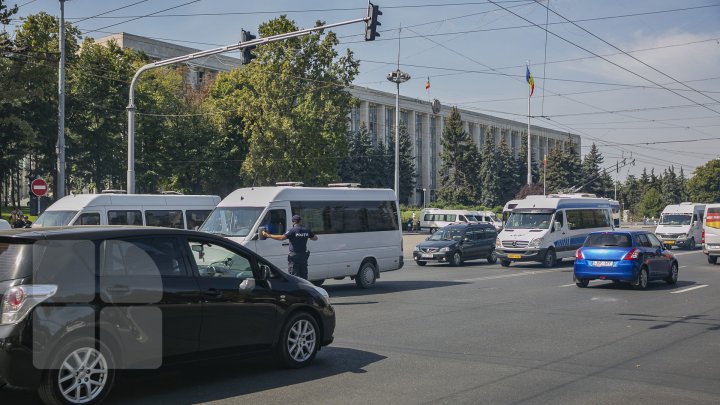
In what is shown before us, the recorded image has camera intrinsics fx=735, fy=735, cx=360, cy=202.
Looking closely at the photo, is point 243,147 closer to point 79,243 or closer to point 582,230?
point 582,230

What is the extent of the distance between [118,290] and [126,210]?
14.5 metres

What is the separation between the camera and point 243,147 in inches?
2125

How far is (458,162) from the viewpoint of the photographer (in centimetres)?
8975

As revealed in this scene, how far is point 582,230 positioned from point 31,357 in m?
26.1

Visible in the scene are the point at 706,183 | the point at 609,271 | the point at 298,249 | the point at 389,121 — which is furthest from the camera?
the point at 706,183

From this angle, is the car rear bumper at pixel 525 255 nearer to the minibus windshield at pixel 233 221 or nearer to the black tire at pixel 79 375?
the minibus windshield at pixel 233 221

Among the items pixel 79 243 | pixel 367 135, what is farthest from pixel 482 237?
pixel 367 135

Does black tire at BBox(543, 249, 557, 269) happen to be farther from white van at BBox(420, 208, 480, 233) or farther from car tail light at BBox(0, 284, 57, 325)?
white van at BBox(420, 208, 480, 233)

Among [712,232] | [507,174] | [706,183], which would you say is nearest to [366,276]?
[712,232]

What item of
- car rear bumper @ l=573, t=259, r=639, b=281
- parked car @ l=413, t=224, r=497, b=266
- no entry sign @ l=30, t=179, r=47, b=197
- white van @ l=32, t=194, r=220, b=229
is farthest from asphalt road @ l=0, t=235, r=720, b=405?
no entry sign @ l=30, t=179, r=47, b=197

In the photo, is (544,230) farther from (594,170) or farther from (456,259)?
(594,170)

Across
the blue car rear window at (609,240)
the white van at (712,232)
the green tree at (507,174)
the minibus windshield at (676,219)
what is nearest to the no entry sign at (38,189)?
the blue car rear window at (609,240)

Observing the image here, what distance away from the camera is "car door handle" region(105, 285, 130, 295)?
6.70 metres

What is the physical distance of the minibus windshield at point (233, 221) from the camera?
16.5 metres
